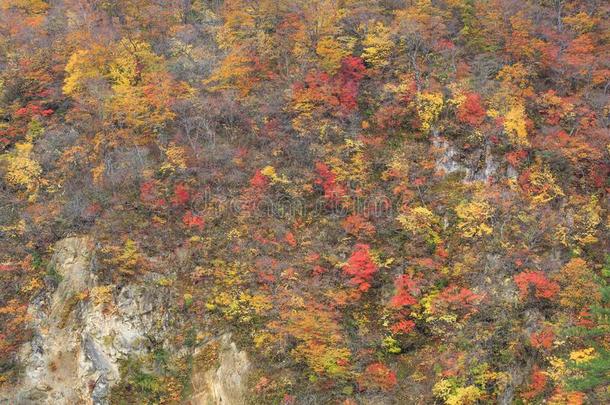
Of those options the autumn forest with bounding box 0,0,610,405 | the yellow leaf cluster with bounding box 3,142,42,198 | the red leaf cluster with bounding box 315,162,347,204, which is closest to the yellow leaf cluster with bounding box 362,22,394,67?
the autumn forest with bounding box 0,0,610,405

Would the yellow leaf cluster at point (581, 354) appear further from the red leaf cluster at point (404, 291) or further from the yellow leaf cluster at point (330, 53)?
the yellow leaf cluster at point (330, 53)

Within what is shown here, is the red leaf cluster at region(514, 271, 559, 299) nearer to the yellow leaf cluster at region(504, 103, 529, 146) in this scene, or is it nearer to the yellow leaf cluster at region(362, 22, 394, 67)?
the yellow leaf cluster at region(504, 103, 529, 146)

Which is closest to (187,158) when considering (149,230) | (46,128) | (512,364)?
(149,230)

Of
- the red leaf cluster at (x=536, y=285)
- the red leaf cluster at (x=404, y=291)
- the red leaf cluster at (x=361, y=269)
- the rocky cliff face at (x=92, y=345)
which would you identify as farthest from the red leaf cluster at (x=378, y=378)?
the red leaf cluster at (x=536, y=285)

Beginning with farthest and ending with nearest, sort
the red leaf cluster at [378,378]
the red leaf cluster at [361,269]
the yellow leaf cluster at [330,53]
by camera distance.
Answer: the yellow leaf cluster at [330,53]
the red leaf cluster at [361,269]
the red leaf cluster at [378,378]

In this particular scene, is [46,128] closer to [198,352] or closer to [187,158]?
[187,158]

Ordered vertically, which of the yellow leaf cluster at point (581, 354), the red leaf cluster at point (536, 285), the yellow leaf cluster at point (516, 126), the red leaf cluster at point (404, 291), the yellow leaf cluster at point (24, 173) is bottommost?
the red leaf cluster at point (404, 291)

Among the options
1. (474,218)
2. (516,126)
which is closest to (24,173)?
(474,218)

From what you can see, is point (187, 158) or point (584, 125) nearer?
point (584, 125)
